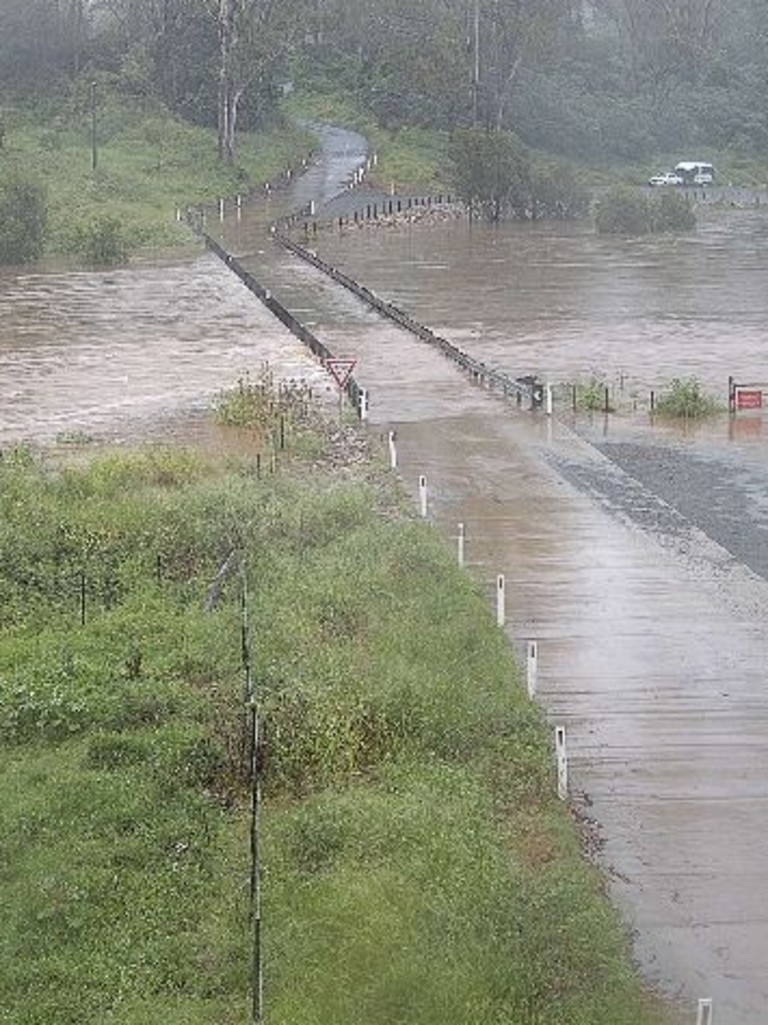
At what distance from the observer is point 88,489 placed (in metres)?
20.7

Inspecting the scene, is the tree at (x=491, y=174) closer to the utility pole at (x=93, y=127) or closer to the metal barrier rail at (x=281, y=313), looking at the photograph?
the metal barrier rail at (x=281, y=313)

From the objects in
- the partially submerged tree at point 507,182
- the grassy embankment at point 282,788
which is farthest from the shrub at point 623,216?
the grassy embankment at point 282,788

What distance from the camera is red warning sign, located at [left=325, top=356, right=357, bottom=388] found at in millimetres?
29844

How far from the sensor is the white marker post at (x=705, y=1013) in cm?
867

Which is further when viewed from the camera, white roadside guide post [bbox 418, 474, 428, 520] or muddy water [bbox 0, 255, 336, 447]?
muddy water [bbox 0, 255, 336, 447]

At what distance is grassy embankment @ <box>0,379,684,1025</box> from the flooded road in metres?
0.65

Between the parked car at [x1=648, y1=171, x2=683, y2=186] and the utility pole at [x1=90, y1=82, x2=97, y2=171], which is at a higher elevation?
the utility pole at [x1=90, y1=82, x2=97, y2=171]

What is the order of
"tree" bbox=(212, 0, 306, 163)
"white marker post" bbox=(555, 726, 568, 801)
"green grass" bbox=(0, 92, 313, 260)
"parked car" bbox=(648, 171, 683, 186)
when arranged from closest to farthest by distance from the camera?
"white marker post" bbox=(555, 726, 568, 801)
"green grass" bbox=(0, 92, 313, 260)
"tree" bbox=(212, 0, 306, 163)
"parked car" bbox=(648, 171, 683, 186)

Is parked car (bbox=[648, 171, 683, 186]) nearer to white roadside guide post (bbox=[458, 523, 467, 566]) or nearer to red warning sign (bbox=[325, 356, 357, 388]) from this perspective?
red warning sign (bbox=[325, 356, 357, 388])

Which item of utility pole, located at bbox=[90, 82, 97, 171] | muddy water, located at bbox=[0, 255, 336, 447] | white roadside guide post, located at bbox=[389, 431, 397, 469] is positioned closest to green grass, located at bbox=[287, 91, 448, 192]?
utility pole, located at bbox=[90, 82, 97, 171]

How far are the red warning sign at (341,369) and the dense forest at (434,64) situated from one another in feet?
142

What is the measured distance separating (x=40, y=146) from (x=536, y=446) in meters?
49.5

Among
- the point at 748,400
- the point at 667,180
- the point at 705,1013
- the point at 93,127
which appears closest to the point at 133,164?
the point at 93,127

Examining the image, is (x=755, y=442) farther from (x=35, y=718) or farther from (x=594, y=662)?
(x=35, y=718)
